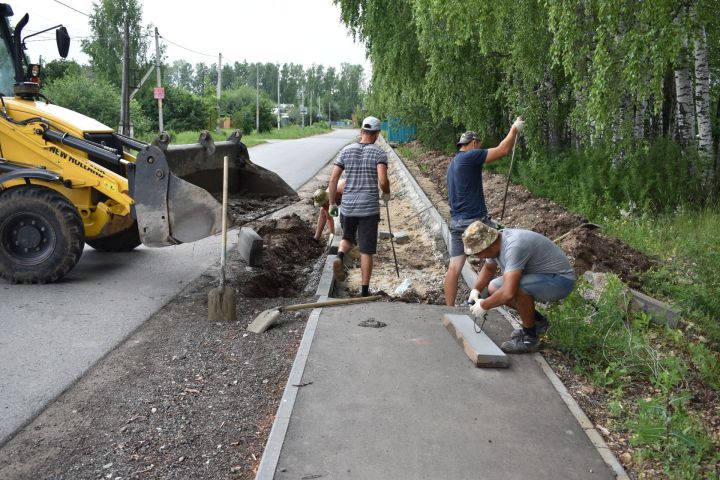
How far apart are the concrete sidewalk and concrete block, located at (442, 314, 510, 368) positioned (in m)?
0.06

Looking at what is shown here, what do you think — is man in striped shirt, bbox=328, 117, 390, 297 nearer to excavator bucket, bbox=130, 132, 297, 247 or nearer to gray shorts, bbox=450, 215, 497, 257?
gray shorts, bbox=450, 215, 497, 257

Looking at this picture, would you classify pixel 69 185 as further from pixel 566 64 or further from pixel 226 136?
pixel 226 136

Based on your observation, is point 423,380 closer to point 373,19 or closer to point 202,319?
point 202,319

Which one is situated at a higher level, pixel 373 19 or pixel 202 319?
pixel 373 19

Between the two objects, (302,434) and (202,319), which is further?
(202,319)

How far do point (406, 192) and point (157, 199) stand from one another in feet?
36.8

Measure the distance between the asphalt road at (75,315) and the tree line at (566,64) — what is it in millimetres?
5465

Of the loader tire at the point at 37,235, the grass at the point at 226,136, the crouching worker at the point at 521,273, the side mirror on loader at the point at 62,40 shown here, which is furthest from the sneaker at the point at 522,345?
the grass at the point at 226,136

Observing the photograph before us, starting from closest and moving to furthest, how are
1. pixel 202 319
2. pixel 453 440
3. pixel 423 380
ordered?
pixel 453 440, pixel 423 380, pixel 202 319

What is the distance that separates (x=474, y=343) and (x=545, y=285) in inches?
30.1

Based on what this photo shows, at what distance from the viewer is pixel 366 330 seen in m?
5.81

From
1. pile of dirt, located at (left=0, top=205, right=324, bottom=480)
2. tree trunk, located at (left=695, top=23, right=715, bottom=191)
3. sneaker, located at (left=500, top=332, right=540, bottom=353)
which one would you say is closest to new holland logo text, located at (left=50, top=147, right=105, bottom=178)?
pile of dirt, located at (left=0, top=205, right=324, bottom=480)

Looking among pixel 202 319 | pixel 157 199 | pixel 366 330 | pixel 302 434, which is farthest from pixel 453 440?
pixel 157 199

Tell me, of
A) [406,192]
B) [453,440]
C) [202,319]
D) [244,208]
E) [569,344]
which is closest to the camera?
[453,440]
